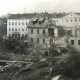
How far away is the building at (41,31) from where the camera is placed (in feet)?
74.7

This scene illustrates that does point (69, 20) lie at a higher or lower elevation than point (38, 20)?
lower

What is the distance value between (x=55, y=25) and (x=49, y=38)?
137 centimetres

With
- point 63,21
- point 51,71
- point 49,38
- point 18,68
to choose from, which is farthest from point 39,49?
point 51,71

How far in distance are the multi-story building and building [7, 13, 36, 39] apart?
5743 mm

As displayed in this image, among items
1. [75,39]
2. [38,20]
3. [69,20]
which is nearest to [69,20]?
[69,20]

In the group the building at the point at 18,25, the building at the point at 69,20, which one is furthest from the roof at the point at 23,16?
the building at the point at 69,20

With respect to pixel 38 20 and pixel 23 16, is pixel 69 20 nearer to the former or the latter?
pixel 38 20

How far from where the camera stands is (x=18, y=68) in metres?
16.3

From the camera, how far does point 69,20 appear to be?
22.1 metres

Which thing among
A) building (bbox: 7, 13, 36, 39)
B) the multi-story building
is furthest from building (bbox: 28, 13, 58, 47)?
building (bbox: 7, 13, 36, 39)

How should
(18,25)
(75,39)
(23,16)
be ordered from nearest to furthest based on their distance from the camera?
(75,39) < (23,16) < (18,25)

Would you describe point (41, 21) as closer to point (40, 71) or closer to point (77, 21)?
point (77, 21)

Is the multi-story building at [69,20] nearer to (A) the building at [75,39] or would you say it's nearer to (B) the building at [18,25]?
(A) the building at [75,39]

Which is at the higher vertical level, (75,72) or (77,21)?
(77,21)
